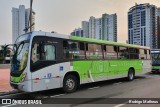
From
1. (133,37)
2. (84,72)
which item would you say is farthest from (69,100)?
(133,37)

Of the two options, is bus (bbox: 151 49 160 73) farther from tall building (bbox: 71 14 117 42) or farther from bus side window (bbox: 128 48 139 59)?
tall building (bbox: 71 14 117 42)

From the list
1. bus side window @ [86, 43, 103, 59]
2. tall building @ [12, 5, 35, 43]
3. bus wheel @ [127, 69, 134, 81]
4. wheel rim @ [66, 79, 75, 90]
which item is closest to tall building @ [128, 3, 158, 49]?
bus wheel @ [127, 69, 134, 81]

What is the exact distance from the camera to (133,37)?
54344 mm

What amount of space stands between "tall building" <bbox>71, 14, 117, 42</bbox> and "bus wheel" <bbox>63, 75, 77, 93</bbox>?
31.6m

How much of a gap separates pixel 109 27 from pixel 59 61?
35.4 meters

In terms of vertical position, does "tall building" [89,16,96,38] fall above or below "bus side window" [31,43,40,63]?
above

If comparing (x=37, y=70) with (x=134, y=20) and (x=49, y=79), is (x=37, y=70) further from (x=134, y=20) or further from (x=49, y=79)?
(x=134, y=20)

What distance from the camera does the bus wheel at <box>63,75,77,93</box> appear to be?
11325 millimetres

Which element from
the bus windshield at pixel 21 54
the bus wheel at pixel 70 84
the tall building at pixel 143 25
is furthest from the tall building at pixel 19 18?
the tall building at pixel 143 25

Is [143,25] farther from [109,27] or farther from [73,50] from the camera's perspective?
[73,50]

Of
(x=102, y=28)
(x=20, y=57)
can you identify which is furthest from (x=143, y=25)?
(x=20, y=57)

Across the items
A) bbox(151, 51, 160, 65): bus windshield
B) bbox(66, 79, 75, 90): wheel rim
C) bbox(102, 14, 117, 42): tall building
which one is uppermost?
bbox(102, 14, 117, 42): tall building

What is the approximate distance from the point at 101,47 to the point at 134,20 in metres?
42.6

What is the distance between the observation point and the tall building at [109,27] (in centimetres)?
4409
